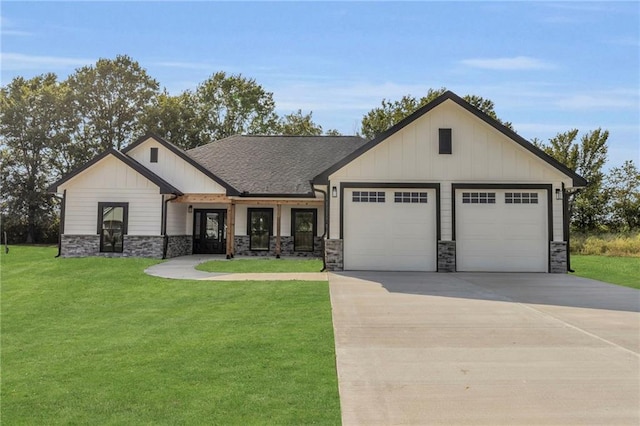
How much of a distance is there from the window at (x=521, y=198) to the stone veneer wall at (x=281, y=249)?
8492mm

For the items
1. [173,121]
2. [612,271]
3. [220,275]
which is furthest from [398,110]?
[220,275]

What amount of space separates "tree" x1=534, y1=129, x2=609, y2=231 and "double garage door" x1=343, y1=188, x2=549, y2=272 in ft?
58.9

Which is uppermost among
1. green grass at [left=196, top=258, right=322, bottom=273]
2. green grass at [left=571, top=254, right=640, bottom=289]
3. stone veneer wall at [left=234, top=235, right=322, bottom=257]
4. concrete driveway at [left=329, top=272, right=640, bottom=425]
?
stone veneer wall at [left=234, top=235, right=322, bottom=257]

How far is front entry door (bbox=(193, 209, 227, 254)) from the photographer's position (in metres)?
21.1

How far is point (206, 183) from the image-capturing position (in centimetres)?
1880

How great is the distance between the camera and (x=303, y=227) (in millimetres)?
20234

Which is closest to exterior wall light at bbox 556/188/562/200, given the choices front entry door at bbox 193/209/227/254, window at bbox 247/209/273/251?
window at bbox 247/209/273/251

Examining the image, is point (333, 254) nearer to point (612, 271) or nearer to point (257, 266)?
point (257, 266)

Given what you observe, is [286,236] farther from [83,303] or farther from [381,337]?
[381,337]

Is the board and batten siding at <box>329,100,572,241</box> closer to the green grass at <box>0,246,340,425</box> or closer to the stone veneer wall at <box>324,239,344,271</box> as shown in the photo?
the stone veneer wall at <box>324,239,344,271</box>

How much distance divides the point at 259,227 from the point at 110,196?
6430mm

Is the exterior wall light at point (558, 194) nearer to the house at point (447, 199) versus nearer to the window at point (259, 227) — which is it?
the house at point (447, 199)

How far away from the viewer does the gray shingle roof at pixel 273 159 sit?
19766 mm

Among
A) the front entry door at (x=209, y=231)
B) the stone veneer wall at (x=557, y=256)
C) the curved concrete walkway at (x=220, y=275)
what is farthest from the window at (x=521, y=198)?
the front entry door at (x=209, y=231)
